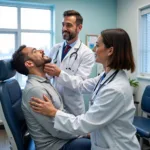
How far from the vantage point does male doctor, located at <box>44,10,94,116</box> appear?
1971 mm

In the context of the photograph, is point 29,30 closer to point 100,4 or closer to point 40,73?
point 100,4

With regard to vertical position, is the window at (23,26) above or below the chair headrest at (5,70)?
above

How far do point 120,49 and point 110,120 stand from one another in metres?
0.41

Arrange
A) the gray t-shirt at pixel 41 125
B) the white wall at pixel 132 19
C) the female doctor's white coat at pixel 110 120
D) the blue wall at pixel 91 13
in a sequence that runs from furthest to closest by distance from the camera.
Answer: the blue wall at pixel 91 13, the white wall at pixel 132 19, the gray t-shirt at pixel 41 125, the female doctor's white coat at pixel 110 120

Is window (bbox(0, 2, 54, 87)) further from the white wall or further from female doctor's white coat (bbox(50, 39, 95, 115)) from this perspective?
female doctor's white coat (bbox(50, 39, 95, 115))

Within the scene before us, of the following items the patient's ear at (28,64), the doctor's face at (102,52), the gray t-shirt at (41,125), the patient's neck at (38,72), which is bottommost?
the gray t-shirt at (41,125)

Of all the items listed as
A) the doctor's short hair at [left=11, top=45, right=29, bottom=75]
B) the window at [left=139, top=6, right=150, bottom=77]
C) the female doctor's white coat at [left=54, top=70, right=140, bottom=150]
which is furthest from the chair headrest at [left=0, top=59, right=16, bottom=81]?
the window at [left=139, top=6, right=150, bottom=77]

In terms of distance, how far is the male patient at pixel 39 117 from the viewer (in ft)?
4.51

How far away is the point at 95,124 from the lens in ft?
3.78

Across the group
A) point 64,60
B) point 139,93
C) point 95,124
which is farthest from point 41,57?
point 139,93

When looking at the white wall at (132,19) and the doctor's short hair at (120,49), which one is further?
the white wall at (132,19)

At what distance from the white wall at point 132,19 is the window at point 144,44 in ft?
0.29

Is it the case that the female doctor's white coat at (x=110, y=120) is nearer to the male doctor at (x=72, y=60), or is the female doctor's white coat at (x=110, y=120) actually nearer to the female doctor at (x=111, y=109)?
the female doctor at (x=111, y=109)

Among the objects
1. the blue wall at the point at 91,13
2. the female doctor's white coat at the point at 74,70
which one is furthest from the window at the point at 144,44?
the female doctor's white coat at the point at 74,70
